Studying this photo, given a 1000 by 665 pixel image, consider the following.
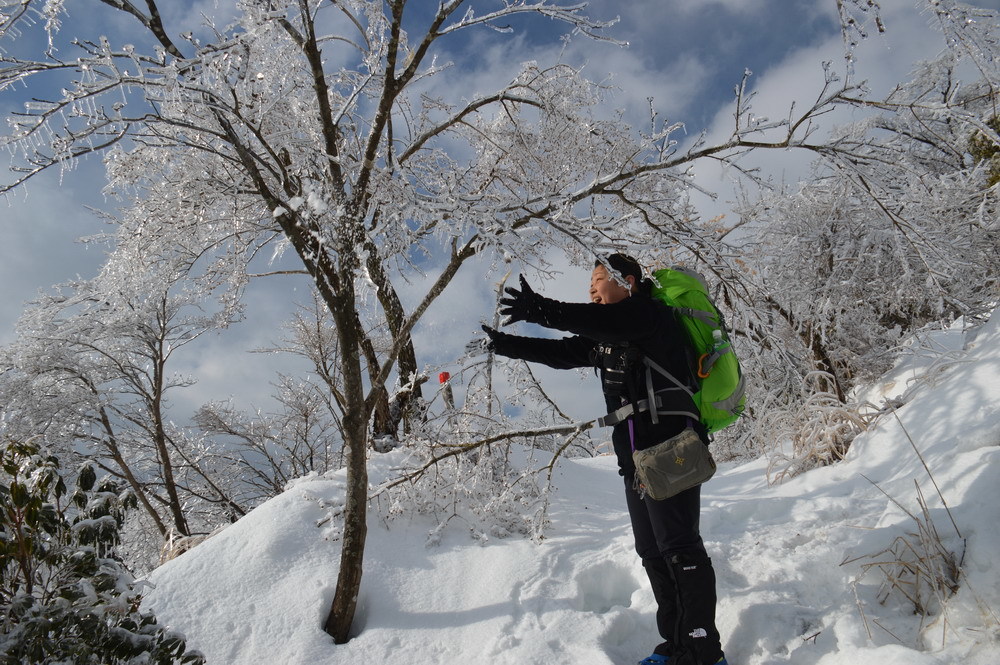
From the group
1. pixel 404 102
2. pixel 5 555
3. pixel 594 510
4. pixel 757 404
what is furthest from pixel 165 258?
pixel 757 404

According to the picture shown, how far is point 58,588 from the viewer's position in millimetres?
1741

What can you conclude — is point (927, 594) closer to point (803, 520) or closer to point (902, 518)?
point (902, 518)

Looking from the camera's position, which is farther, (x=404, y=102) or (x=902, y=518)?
(x=404, y=102)

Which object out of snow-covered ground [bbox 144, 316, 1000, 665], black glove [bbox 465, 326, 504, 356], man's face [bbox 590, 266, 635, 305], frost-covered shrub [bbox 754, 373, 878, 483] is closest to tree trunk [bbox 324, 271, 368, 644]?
snow-covered ground [bbox 144, 316, 1000, 665]

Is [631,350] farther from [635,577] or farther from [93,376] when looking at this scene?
[93,376]

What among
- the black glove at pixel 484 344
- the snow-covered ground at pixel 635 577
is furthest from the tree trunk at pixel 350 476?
the black glove at pixel 484 344

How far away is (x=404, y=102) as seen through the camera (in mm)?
4574

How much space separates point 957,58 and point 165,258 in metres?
5.81

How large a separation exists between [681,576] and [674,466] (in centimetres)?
45

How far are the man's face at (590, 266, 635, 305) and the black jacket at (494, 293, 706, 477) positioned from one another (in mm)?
140

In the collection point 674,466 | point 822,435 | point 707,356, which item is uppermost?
point 707,356

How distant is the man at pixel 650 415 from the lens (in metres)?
2.22

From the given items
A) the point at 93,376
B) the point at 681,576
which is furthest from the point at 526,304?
the point at 93,376

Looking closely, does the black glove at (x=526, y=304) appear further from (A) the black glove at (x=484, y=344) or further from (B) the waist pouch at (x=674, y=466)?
(B) the waist pouch at (x=674, y=466)
